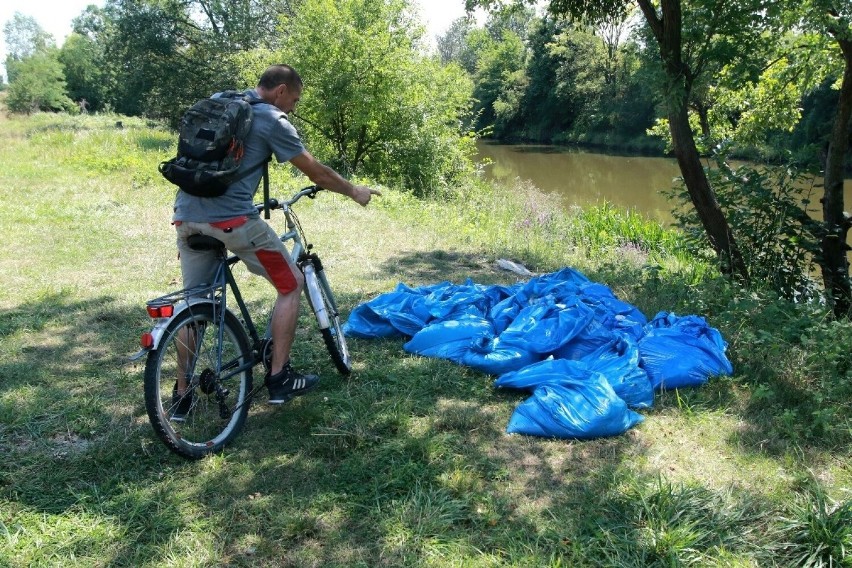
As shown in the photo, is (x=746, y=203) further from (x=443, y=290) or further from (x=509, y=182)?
(x=509, y=182)

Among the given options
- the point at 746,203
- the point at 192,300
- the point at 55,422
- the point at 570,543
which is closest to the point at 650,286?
the point at 746,203

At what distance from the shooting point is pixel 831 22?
19.7 feet

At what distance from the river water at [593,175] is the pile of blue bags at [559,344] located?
12332 mm

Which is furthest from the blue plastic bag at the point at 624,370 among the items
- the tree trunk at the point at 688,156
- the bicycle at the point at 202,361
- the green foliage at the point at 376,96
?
the green foliage at the point at 376,96

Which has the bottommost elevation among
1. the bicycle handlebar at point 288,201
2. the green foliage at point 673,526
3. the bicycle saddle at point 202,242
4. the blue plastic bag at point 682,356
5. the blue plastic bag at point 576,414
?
the green foliage at point 673,526

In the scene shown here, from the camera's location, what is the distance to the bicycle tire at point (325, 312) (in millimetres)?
3693

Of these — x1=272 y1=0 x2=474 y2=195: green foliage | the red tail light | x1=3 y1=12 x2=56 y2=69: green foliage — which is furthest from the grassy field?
x1=3 y1=12 x2=56 y2=69: green foliage

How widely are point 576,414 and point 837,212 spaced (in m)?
5.46

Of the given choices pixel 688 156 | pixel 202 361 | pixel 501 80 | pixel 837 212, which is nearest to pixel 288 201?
pixel 202 361

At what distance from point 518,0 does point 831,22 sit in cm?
369

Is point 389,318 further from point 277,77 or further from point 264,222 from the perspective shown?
point 277,77

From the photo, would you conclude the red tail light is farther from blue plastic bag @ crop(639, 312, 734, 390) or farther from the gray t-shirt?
blue plastic bag @ crop(639, 312, 734, 390)

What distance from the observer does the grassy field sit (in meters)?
2.46

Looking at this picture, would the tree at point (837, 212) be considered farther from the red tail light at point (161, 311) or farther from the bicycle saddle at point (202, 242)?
the red tail light at point (161, 311)
